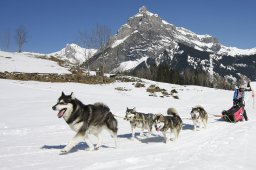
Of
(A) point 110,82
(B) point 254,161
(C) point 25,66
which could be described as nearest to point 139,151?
(B) point 254,161

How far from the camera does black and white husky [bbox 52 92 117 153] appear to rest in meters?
8.72

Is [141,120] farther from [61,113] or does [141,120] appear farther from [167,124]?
[61,113]

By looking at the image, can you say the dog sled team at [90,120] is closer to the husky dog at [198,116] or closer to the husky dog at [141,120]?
the husky dog at [141,120]

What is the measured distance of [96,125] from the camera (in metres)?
9.48

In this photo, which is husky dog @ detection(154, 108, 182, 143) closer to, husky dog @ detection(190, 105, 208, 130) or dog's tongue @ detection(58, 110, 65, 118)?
husky dog @ detection(190, 105, 208, 130)

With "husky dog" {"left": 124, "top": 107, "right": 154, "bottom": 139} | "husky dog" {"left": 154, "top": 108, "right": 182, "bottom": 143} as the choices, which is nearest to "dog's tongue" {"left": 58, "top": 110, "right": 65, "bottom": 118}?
"husky dog" {"left": 154, "top": 108, "right": 182, "bottom": 143}

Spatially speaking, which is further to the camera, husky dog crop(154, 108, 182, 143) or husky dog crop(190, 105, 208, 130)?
husky dog crop(190, 105, 208, 130)

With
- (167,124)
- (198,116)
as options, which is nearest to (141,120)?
(167,124)

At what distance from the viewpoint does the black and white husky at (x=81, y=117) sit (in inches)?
343

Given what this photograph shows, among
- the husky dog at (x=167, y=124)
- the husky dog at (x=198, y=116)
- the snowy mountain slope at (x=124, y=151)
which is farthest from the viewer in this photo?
the husky dog at (x=198, y=116)

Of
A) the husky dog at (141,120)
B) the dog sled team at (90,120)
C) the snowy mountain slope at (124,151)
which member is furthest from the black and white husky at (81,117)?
the husky dog at (141,120)

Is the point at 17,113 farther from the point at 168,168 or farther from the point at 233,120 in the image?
the point at 168,168

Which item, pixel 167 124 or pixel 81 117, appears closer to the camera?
pixel 81 117

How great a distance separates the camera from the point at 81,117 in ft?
29.6
